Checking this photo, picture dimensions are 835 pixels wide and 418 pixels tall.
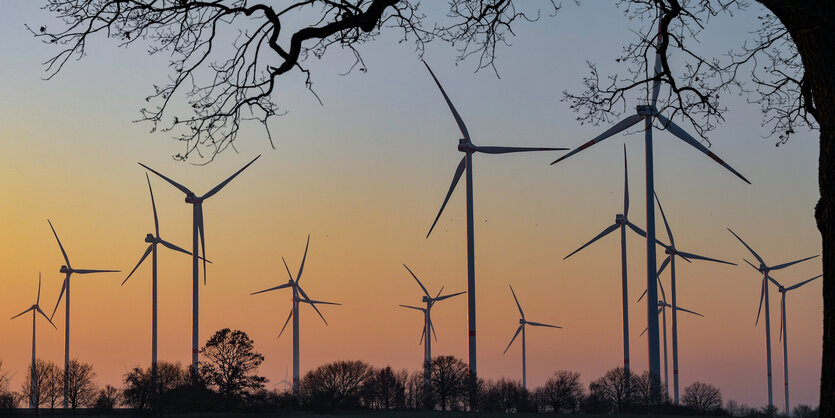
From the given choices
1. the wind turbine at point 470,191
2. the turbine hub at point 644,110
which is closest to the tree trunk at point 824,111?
the turbine hub at point 644,110

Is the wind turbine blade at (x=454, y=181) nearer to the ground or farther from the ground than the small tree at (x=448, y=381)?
farther from the ground

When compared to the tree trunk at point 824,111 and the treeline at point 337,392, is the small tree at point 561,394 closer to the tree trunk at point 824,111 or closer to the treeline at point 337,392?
the treeline at point 337,392

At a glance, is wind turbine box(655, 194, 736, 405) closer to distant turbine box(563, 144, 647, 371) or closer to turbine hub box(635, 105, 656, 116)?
distant turbine box(563, 144, 647, 371)

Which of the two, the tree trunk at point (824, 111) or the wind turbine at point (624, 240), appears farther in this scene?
the wind turbine at point (624, 240)

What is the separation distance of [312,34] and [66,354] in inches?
4460

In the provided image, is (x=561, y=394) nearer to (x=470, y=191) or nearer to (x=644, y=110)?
(x=470, y=191)

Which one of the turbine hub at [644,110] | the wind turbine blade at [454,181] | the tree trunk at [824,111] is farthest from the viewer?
the wind turbine blade at [454,181]

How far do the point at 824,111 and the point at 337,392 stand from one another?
96713mm

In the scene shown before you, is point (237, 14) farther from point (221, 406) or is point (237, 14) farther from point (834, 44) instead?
point (221, 406)

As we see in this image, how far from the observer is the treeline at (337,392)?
292ft

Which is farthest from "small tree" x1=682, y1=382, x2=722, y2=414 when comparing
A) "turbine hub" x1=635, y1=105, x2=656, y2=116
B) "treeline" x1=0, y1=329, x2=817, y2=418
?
"turbine hub" x1=635, y1=105, x2=656, y2=116

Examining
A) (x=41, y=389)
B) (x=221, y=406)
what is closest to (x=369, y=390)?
(x=221, y=406)

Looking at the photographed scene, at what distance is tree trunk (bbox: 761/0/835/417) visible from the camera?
43.3ft

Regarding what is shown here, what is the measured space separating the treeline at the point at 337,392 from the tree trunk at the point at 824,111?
6940 cm
